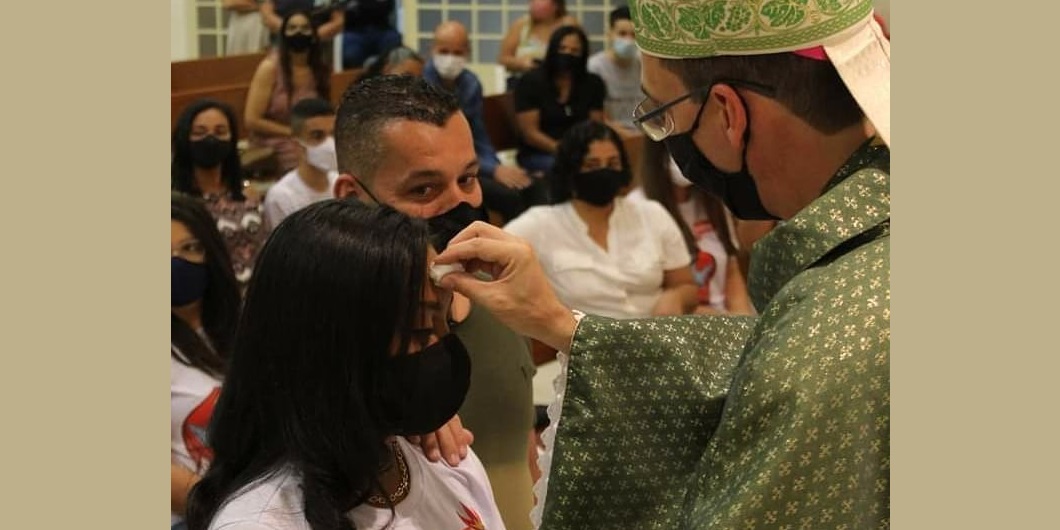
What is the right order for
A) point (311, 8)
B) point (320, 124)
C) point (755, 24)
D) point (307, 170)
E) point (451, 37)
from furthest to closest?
point (451, 37) → point (311, 8) → point (320, 124) → point (307, 170) → point (755, 24)

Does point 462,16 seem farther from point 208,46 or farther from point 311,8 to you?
point 208,46

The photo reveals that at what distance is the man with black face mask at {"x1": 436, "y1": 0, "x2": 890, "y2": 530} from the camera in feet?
5.64

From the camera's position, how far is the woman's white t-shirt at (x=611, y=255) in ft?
16.8

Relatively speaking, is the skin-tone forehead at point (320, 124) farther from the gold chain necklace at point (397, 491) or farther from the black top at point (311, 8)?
the gold chain necklace at point (397, 491)

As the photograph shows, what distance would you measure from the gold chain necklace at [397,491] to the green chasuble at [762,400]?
204 mm

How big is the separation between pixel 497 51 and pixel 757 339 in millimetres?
6566

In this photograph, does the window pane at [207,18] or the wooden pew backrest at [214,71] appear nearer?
the window pane at [207,18]

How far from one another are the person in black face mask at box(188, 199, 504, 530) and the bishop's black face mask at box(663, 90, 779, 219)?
40 cm

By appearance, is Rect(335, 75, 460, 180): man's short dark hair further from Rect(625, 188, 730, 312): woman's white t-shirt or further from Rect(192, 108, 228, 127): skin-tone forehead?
Rect(625, 188, 730, 312): woman's white t-shirt

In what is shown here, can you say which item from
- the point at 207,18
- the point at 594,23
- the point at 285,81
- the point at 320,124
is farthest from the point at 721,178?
the point at 594,23

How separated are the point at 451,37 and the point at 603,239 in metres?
2.25

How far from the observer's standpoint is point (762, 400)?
1690 millimetres

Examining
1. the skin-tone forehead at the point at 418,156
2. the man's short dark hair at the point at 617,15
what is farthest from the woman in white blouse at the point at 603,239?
the man's short dark hair at the point at 617,15

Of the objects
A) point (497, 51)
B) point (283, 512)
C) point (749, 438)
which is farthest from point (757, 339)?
point (497, 51)
